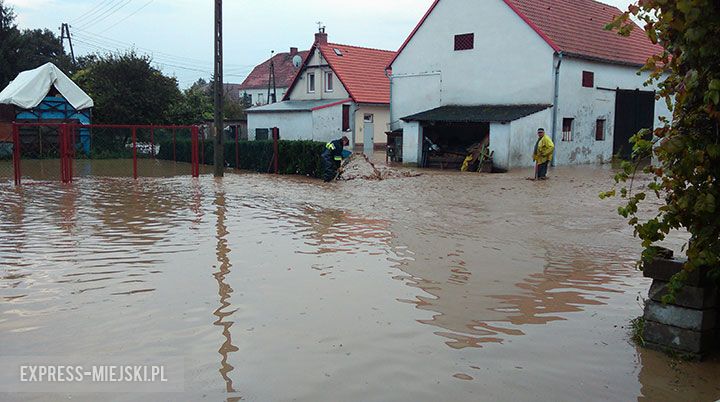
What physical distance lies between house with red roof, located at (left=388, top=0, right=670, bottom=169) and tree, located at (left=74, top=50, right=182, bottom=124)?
13.7 meters

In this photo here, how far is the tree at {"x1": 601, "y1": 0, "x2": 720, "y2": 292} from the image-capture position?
13.9 feet

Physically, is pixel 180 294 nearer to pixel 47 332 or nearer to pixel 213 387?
pixel 47 332

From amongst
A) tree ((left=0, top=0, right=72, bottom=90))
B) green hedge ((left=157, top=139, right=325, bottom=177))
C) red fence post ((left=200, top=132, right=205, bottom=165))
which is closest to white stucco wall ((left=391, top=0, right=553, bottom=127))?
green hedge ((left=157, top=139, right=325, bottom=177))

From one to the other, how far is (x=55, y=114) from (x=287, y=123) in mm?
11824

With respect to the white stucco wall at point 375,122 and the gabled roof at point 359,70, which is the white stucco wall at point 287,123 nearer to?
the gabled roof at point 359,70

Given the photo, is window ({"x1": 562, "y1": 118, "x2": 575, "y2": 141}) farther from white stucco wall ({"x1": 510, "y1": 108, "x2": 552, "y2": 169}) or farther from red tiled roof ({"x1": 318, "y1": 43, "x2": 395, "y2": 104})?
red tiled roof ({"x1": 318, "y1": 43, "x2": 395, "y2": 104})

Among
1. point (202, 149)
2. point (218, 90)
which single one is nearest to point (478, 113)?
point (218, 90)

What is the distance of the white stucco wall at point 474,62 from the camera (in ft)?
83.6

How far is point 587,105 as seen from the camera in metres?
26.8

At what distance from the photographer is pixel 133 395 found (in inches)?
171

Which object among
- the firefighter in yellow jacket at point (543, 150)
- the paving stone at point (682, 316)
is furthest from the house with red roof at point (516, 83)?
the paving stone at point (682, 316)

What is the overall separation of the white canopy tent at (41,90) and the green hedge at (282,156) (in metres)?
8.29

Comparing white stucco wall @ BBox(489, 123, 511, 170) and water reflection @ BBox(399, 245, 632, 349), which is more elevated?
white stucco wall @ BBox(489, 123, 511, 170)

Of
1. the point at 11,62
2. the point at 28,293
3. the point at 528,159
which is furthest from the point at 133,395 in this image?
the point at 11,62
